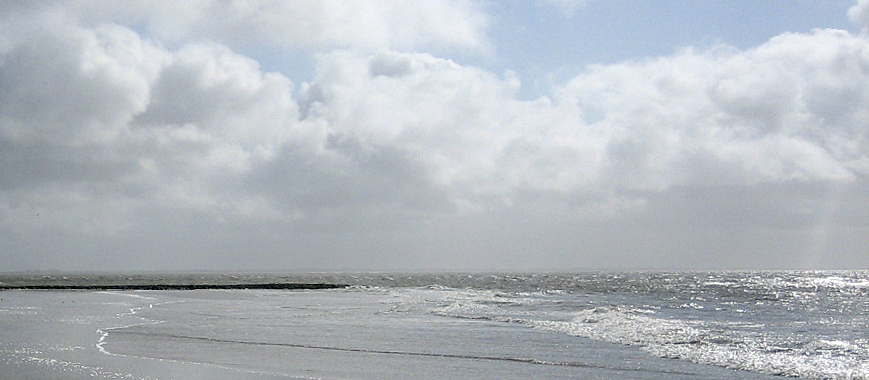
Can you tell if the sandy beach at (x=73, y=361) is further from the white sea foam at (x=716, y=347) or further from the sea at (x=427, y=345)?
the white sea foam at (x=716, y=347)

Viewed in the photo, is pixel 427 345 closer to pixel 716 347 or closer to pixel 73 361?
pixel 716 347

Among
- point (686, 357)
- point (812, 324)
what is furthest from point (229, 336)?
point (812, 324)

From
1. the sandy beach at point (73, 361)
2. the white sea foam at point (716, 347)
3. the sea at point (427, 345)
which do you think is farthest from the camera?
the white sea foam at point (716, 347)

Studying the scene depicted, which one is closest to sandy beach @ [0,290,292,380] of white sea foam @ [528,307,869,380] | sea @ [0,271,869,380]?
sea @ [0,271,869,380]

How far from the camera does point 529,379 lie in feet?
52.3

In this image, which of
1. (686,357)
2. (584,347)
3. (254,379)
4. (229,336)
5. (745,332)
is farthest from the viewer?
(745,332)

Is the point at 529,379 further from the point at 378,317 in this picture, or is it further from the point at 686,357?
the point at 378,317

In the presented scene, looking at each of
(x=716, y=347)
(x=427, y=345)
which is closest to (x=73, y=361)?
(x=427, y=345)

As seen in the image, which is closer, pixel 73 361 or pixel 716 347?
pixel 73 361

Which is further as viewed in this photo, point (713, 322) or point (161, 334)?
point (713, 322)

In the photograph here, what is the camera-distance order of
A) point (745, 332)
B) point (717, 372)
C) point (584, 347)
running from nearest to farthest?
point (717, 372) < point (584, 347) < point (745, 332)

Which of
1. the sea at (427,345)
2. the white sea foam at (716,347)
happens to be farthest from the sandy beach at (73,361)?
the white sea foam at (716,347)

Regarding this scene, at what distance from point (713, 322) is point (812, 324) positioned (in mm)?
3801

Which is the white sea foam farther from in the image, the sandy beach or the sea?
the sandy beach
